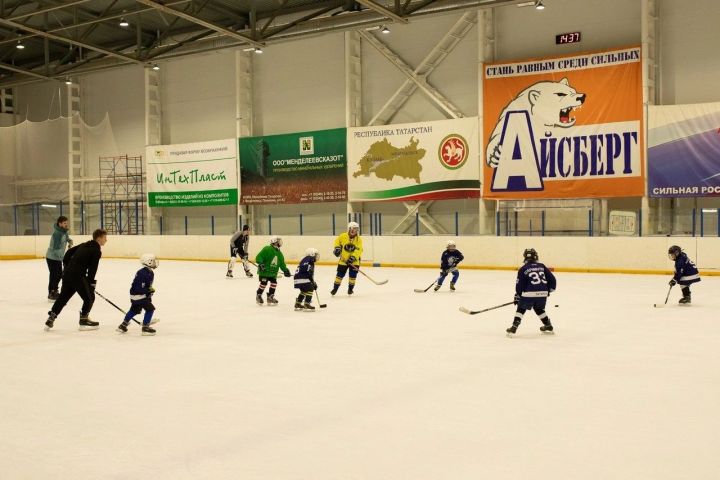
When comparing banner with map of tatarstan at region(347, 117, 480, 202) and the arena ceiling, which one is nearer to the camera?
the arena ceiling

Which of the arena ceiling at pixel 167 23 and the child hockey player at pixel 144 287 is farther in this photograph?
the arena ceiling at pixel 167 23

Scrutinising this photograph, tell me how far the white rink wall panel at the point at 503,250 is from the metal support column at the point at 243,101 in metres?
1.94

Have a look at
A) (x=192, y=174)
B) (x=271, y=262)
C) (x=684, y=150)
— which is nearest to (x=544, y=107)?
(x=684, y=150)

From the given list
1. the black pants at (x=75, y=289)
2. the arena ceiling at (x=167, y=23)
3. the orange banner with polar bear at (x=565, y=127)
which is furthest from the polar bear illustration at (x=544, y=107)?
the black pants at (x=75, y=289)

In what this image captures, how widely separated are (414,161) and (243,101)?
753cm

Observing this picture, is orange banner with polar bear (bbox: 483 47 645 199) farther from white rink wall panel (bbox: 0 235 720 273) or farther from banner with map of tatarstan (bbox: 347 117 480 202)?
white rink wall panel (bbox: 0 235 720 273)

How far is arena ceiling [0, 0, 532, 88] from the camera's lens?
19547 millimetres

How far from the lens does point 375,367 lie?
6453 millimetres

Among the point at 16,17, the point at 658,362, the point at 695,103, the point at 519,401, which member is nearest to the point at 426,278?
the point at 695,103

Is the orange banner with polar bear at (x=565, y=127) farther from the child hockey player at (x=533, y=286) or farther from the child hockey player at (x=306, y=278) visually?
the child hockey player at (x=533, y=286)

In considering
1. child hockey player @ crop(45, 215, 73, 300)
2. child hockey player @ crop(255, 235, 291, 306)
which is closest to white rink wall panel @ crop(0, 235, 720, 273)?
child hockey player @ crop(255, 235, 291, 306)

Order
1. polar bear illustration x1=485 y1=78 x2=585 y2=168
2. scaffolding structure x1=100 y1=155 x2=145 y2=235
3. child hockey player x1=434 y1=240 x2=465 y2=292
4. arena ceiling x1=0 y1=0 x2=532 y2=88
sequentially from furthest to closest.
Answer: scaffolding structure x1=100 y1=155 x2=145 y2=235 < polar bear illustration x1=485 y1=78 x2=585 y2=168 < arena ceiling x1=0 y1=0 x2=532 y2=88 < child hockey player x1=434 y1=240 x2=465 y2=292

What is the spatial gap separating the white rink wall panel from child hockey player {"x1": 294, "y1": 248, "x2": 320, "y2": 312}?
945 cm

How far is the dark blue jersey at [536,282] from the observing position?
788 centimetres
